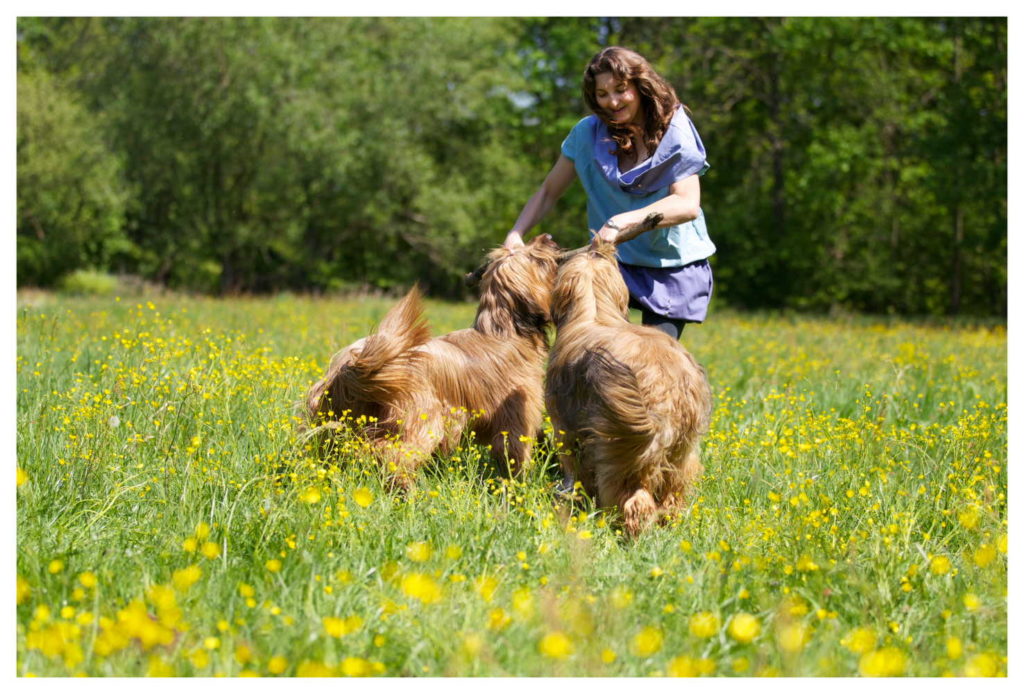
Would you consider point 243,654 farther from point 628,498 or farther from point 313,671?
point 628,498

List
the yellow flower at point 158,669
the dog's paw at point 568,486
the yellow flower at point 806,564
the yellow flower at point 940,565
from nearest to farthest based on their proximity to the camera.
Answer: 1. the yellow flower at point 158,669
2. the yellow flower at point 806,564
3. the yellow flower at point 940,565
4. the dog's paw at point 568,486

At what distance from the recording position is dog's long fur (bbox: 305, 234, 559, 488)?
4414mm

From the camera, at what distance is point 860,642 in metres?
2.78

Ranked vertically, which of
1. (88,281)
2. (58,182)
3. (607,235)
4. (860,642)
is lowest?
(88,281)

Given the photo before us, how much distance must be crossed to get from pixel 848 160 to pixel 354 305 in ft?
45.0

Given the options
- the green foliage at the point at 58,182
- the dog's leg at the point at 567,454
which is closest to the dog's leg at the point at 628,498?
the dog's leg at the point at 567,454

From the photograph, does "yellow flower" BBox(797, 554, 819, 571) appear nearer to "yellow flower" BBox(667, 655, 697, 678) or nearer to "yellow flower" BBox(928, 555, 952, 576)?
"yellow flower" BBox(928, 555, 952, 576)

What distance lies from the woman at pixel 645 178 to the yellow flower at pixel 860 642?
2.23m

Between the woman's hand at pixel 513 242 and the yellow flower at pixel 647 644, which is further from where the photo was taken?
the woman's hand at pixel 513 242

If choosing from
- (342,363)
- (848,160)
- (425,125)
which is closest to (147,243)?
(425,125)

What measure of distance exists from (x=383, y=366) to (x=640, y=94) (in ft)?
6.17

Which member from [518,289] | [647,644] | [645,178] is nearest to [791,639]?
[647,644]

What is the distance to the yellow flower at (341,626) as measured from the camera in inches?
99.0

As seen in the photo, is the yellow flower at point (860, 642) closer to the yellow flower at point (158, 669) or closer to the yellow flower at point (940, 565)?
the yellow flower at point (940, 565)
